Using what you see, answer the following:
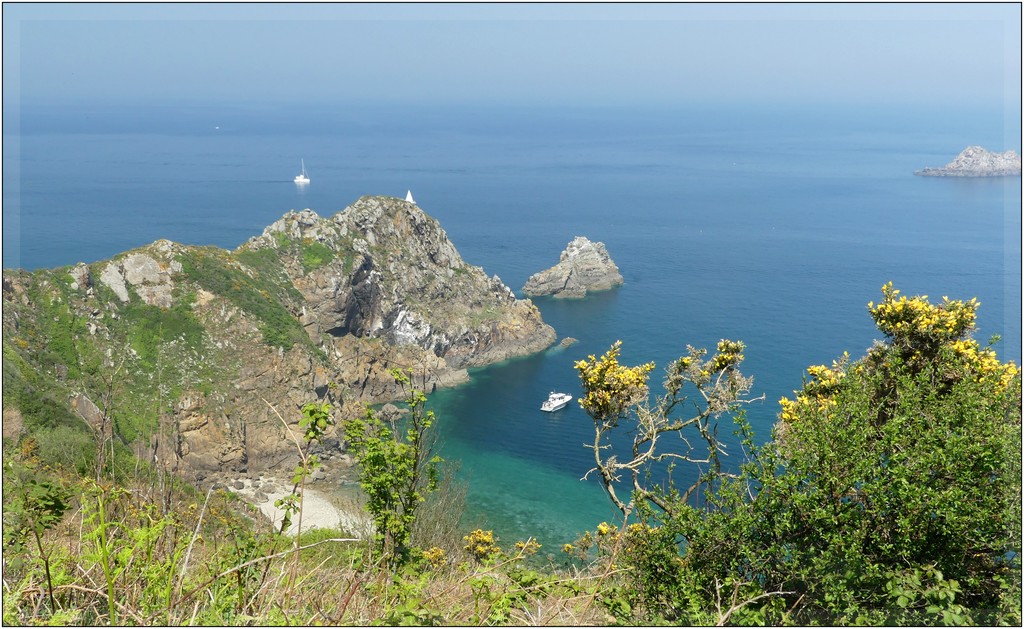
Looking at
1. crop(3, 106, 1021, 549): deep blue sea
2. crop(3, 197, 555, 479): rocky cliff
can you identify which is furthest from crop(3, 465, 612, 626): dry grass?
crop(3, 106, 1021, 549): deep blue sea

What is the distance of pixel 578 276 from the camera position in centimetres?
6412

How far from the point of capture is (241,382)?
34.8 meters

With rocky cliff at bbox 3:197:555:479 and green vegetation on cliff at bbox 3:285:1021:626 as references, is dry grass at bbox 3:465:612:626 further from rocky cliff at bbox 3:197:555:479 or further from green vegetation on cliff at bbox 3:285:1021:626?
rocky cliff at bbox 3:197:555:479

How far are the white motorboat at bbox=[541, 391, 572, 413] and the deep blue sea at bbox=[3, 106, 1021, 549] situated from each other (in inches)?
23.2

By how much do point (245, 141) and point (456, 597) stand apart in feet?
598

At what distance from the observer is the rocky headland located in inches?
4651

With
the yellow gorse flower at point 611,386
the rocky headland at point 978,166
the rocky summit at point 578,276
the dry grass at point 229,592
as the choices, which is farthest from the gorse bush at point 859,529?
the rocky headland at point 978,166

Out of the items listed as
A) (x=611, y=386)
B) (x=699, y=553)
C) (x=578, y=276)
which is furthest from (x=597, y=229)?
(x=699, y=553)

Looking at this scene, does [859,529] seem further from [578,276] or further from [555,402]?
[578,276]

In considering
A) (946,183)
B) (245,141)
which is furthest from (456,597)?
(245,141)

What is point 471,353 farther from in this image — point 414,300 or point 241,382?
point 241,382

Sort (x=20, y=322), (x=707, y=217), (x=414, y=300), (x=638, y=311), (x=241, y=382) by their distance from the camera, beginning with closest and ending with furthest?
(x=20, y=322), (x=241, y=382), (x=414, y=300), (x=638, y=311), (x=707, y=217)

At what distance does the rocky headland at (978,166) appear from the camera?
4651 inches

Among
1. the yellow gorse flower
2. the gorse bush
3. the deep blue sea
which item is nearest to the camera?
the gorse bush
